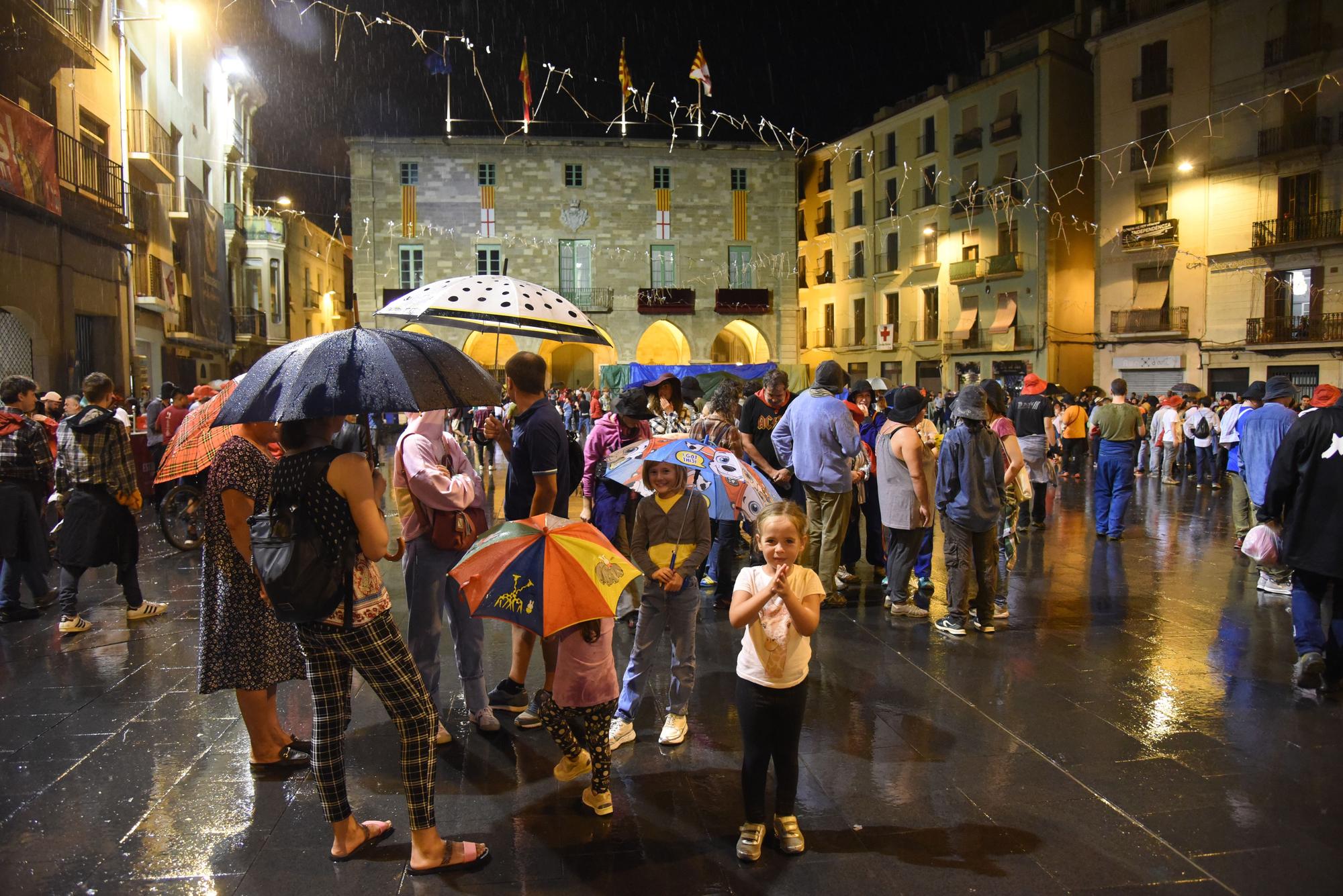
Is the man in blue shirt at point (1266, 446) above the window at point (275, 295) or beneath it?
beneath

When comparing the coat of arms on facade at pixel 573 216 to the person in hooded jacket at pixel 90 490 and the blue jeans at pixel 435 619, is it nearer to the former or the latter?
the person in hooded jacket at pixel 90 490

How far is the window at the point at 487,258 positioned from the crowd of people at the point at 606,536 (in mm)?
24152

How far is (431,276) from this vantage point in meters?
30.7

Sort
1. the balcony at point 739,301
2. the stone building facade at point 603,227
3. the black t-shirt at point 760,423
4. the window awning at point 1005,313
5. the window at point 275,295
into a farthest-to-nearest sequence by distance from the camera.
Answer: the balcony at point 739,301
the window at point 275,295
the stone building facade at point 603,227
the window awning at point 1005,313
the black t-shirt at point 760,423

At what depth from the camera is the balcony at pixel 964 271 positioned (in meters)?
29.5

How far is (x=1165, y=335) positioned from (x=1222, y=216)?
3579mm

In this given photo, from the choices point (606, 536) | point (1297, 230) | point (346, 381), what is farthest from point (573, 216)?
point (346, 381)

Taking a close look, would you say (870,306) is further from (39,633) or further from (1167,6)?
(39,633)

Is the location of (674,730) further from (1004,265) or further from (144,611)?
(1004,265)

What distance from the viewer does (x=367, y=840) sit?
2.80 meters

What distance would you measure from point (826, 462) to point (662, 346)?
3153 centimetres

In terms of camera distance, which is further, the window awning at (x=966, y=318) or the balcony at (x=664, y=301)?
the balcony at (x=664, y=301)

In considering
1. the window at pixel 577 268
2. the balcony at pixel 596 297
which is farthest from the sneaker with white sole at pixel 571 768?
the window at pixel 577 268

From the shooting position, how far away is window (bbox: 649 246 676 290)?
3206 centimetres
